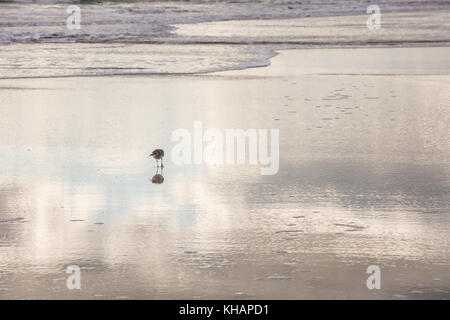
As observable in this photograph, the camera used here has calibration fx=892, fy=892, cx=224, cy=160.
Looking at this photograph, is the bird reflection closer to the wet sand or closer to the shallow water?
the wet sand

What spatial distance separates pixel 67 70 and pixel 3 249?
11.2 m

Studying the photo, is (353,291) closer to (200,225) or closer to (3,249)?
(200,225)

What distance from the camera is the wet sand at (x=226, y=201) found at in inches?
209

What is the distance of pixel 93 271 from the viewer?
5.43m

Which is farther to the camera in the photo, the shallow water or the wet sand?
the shallow water

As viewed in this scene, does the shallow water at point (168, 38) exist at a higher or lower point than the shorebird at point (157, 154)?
higher

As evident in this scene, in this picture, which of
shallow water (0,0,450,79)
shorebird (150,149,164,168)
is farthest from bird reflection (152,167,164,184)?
shallow water (0,0,450,79)

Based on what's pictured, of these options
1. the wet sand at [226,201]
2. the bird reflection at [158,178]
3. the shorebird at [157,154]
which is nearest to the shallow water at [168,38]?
the wet sand at [226,201]

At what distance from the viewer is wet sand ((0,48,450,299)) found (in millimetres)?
5316

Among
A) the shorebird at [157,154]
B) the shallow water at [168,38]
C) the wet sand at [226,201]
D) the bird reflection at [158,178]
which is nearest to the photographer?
the wet sand at [226,201]

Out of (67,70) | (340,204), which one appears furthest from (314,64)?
(340,204)

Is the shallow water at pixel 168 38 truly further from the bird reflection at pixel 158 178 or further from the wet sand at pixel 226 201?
the bird reflection at pixel 158 178

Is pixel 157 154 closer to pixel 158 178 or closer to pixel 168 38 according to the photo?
pixel 158 178

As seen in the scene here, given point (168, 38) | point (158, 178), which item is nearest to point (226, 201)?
point (158, 178)
